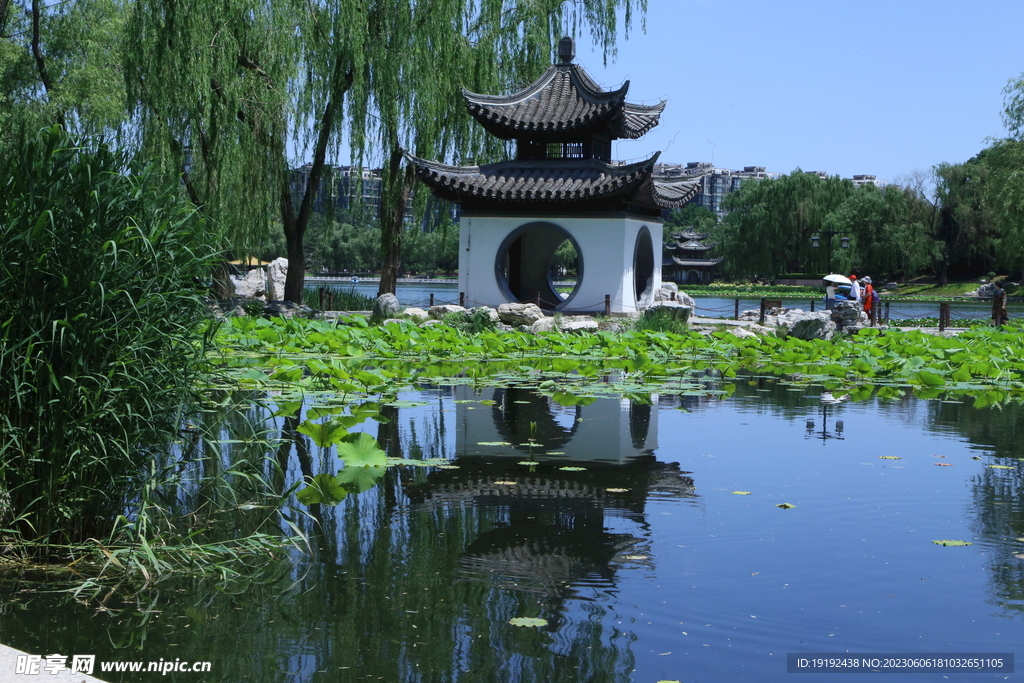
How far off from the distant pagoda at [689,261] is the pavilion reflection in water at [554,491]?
5553 centimetres

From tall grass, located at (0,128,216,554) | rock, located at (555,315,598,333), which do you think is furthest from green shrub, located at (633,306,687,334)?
tall grass, located at (0,128,216,554)

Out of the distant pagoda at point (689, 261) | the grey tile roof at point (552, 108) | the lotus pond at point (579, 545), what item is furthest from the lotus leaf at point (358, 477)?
the distant pagoda at point (689, 261)

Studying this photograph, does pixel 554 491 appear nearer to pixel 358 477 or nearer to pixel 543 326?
pixel 358 477

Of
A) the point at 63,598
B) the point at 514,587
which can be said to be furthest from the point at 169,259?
the point at 514,587

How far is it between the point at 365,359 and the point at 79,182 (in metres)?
8.37

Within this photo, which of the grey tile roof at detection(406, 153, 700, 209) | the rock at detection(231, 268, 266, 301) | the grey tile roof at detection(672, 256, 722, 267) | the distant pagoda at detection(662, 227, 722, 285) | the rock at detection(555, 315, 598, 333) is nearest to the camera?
the rock at detection(555, 315, 598, 333)

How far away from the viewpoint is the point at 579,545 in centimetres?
446

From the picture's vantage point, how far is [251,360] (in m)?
11.8

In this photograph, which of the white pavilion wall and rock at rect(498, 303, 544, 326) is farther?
the white pavilion wall

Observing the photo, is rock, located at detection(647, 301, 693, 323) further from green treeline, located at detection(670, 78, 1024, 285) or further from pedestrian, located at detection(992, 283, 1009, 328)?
green treeline, located at detection(670, 78, 1024, 285)

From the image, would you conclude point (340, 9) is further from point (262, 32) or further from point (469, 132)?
point (469, 132)

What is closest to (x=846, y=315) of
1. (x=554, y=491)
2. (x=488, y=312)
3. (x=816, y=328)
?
(x=816, y=328)

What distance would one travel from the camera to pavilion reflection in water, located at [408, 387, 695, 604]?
4137 mm

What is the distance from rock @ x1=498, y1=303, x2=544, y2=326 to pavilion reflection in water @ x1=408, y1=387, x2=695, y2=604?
8813mm
